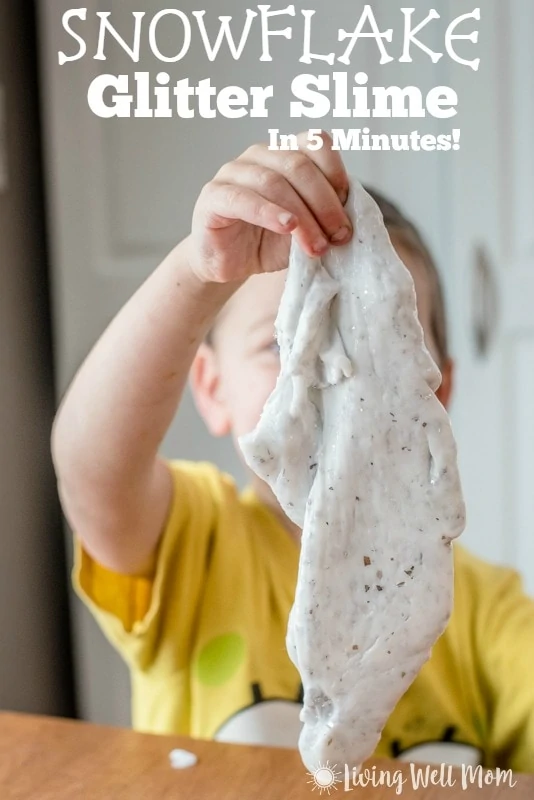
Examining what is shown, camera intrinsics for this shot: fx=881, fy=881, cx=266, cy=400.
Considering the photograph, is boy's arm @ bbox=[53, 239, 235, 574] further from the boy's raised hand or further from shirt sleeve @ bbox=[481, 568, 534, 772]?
shirt sleeve @ bbox=[481, 568, 534, 772]

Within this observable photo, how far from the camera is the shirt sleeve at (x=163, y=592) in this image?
0.74 meters

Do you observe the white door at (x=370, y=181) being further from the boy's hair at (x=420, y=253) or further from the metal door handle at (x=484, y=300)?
the boy's hair at (x=420, y=253)

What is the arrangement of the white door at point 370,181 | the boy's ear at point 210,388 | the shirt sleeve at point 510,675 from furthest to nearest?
the white door at point 370,181
the boy's ear at point 210,388
the shirt sleeve at point 510,675

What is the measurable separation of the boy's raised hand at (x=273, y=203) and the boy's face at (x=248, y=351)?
0.23 meters

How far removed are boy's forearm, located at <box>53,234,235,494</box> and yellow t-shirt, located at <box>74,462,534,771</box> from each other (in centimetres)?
14

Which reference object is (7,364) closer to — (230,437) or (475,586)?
(230,437)

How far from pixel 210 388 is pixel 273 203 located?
1.44 feet

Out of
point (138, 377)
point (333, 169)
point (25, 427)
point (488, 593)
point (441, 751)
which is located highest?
point (333, 169)

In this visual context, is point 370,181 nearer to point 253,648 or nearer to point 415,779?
point 253,648

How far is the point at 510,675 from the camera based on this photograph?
735mm

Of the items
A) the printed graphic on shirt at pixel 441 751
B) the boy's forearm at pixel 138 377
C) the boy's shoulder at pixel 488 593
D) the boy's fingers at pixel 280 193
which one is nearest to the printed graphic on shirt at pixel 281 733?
the printed graphic on shirt at pixel 441 751

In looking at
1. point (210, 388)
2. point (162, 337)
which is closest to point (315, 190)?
point (162, 337)

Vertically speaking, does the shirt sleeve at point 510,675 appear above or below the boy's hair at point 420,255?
below

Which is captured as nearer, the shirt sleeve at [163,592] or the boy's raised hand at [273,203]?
the boy's raised hand at [273,203]
